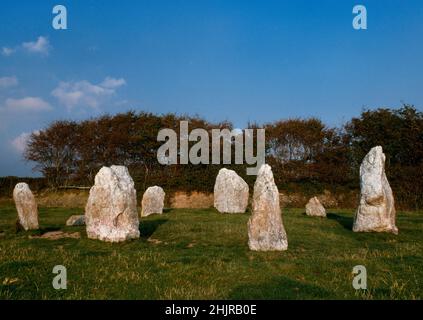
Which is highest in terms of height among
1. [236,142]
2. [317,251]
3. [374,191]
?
[236,142]

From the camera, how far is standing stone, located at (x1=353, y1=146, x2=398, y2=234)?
19656 millimetres

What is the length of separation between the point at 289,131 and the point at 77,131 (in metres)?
24.5

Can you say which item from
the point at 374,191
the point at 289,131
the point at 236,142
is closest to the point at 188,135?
the point at 236,142

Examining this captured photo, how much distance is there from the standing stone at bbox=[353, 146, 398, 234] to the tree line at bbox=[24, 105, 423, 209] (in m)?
19.6

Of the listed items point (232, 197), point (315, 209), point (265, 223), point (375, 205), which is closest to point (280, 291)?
point (265, 223)

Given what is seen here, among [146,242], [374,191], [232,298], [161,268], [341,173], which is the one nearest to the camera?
[232,298]

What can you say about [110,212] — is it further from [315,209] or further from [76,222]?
[315,209]

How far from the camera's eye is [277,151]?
44.9 meters

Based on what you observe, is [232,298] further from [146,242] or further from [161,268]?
[146,242]

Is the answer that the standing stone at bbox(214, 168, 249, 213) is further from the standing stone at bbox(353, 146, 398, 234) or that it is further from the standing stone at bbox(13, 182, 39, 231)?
the standing stone at bbox(13, 182, 39, 231)

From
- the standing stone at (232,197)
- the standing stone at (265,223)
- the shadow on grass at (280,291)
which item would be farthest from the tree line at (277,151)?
the shadow on grass at (280,291)

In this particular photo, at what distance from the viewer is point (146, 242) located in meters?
16.2

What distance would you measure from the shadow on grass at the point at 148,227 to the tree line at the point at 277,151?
845 inches

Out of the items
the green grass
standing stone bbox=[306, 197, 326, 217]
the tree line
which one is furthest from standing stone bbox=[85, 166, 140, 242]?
the tree line
